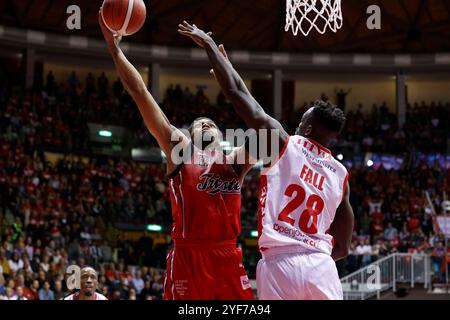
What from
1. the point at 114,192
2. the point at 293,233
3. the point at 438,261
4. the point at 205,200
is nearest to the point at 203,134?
the point at 205,200

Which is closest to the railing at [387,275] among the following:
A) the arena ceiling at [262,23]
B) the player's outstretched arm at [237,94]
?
the arena ceiling at [262,23]

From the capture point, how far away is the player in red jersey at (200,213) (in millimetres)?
5395

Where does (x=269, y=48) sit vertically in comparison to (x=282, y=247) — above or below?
above

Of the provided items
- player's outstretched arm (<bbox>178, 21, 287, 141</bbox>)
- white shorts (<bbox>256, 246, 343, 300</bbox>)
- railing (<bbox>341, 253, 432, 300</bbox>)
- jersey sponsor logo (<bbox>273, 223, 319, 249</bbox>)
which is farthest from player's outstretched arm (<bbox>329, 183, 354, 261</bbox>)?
railing (<bbox>341, 253, 432, 300</bbox>)

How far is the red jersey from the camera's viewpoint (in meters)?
5.46

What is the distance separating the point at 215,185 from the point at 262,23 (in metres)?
21.6

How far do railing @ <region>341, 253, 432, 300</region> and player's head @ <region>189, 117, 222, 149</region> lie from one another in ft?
42.6

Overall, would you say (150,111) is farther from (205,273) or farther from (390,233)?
(390,233)

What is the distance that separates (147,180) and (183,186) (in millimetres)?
17702
